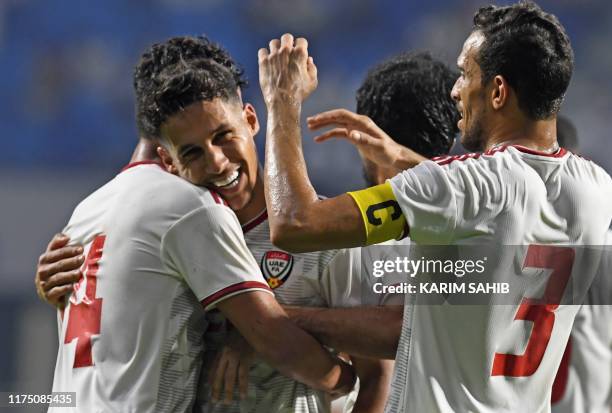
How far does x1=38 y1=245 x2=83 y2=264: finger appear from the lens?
2691mm

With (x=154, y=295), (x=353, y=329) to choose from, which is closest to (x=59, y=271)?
(x=154, y=295)

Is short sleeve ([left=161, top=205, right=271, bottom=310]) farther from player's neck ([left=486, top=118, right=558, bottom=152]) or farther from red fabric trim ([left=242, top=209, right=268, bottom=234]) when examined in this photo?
player's neck ([left=486, top=118, right=558, bottom=152])

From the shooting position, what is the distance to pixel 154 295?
2.45 m

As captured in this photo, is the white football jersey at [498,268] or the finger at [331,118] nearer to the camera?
the white football jersey at [498,268]

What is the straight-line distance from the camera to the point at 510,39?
2312mm

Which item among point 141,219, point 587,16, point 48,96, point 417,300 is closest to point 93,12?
point 48,96

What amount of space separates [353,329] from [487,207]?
62cm

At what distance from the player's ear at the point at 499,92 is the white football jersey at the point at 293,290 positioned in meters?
0.66

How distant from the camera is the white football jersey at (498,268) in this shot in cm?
212

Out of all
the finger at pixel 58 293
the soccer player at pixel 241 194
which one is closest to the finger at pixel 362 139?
the soccer player at pixel 241 194

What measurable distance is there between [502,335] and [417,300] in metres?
0.23

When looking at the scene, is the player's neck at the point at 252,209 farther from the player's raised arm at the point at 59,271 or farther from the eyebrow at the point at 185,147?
the player's raised arm at the point at 59,271

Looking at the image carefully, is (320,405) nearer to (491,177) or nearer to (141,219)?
(141,219)

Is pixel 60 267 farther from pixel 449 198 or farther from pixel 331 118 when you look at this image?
pixel 449 198
